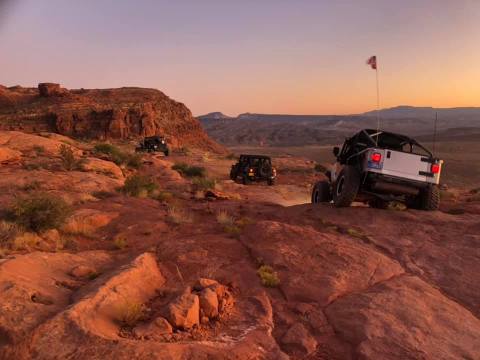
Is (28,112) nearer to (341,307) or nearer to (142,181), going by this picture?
(142,181)

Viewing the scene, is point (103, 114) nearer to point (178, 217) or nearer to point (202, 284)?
point (178, 217)

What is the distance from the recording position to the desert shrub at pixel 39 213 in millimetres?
6980

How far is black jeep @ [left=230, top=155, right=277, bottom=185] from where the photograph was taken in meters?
20.9

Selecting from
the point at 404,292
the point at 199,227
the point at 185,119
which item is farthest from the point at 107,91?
the point at 404,292

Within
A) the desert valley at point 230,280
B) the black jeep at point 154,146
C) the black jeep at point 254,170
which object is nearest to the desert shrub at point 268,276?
the desert valley at point 230,280

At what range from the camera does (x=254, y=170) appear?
2089cm

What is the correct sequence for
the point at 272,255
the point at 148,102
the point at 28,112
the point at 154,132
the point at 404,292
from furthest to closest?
the point at 148,102 → the point at 154,132 → the point at 28,112 → the point at 272,255 → the point at 404,292

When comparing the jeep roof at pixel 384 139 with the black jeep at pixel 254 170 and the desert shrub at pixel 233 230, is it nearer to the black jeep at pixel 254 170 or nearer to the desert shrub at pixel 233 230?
the desert shrub at pixel 233 230

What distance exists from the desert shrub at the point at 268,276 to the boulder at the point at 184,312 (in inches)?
46.3

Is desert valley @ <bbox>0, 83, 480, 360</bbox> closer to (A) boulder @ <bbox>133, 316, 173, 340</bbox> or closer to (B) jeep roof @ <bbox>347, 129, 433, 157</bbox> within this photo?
(A) boulder @ <bbox>133, 316, 173, 340</bbox>

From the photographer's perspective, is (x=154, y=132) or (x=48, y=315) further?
(x=154, y=132)

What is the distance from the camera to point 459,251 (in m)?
6.72

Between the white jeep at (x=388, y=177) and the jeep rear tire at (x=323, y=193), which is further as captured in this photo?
the jeep rear tire at (x=323, y=193)

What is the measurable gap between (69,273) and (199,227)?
309 centimetres
